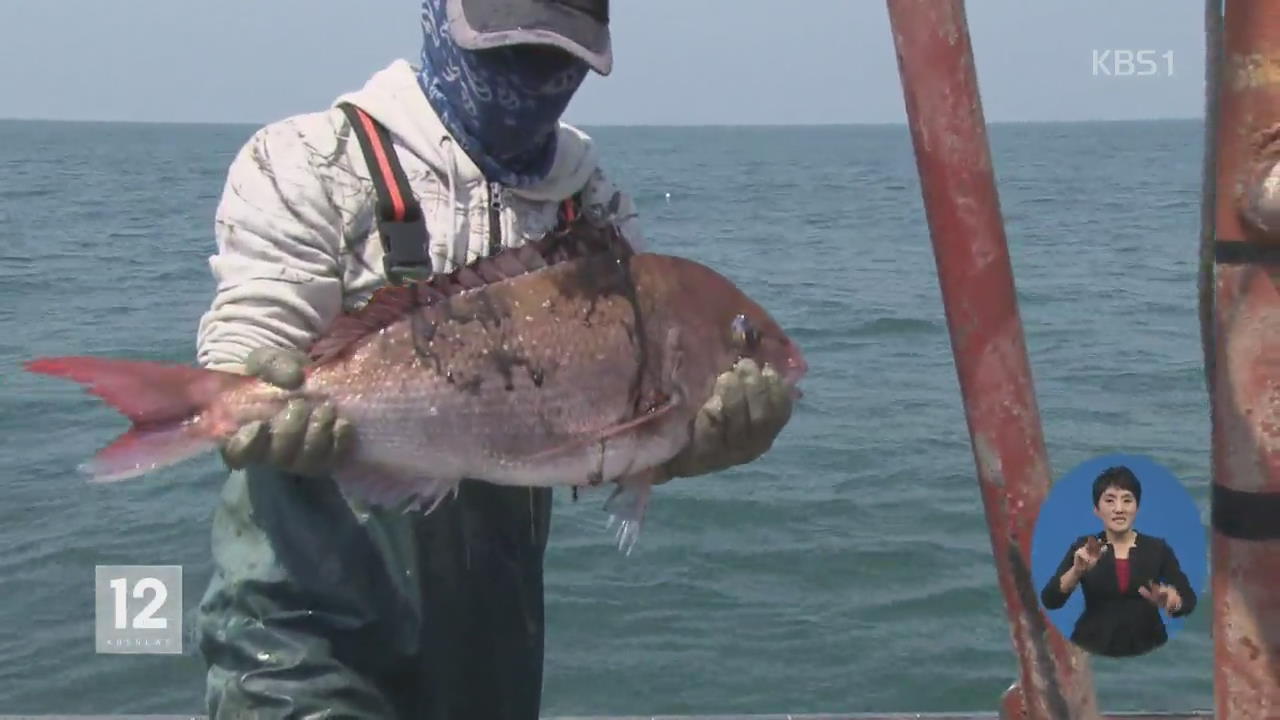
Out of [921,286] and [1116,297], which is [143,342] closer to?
[921,286]

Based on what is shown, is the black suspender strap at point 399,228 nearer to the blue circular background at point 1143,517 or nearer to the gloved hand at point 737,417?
the gloved hand at point 737,417

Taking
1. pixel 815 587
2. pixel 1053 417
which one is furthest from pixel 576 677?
pixel 1053 417

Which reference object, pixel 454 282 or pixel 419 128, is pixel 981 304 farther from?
pixel 419 128

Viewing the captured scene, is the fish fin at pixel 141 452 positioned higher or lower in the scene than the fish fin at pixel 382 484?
higher

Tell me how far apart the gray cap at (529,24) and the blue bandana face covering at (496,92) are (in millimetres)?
76

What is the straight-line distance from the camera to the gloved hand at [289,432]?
7.61ft

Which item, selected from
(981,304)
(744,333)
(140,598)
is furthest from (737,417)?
(140,598)

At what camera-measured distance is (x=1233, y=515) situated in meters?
2.51

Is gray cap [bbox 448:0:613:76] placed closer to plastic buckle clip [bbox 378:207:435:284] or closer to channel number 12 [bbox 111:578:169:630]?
plastic buckle clip [bbox 378:207:435:284]

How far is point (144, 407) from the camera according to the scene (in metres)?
2.21

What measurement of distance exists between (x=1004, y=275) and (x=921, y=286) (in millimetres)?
18817

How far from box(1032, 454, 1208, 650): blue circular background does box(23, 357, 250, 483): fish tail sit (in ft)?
5.12

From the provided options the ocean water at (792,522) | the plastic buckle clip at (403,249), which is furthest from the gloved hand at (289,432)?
the ocean water at (792,522)

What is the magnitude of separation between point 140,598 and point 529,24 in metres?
6.47
